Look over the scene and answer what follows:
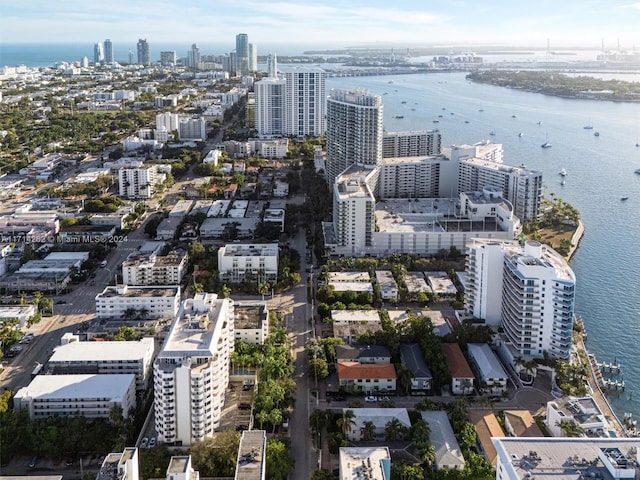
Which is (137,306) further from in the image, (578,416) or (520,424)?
(578,416)

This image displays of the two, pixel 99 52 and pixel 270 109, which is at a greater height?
pixel 99 52

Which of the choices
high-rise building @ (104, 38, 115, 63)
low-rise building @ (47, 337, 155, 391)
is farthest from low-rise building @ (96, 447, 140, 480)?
high-rise building @ (104, 38, 115, 63)

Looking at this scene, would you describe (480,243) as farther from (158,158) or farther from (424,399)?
(158,158)

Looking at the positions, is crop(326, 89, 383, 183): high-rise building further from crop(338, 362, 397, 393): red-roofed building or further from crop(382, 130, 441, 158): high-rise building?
crop(338, 362, 397, 393): red-roofed building

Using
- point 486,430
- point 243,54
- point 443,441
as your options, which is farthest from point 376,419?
point 243,54

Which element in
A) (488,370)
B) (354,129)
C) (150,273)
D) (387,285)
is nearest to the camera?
(488,370)

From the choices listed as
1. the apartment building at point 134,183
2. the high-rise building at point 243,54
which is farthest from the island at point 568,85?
the apartment building at point 134,183
